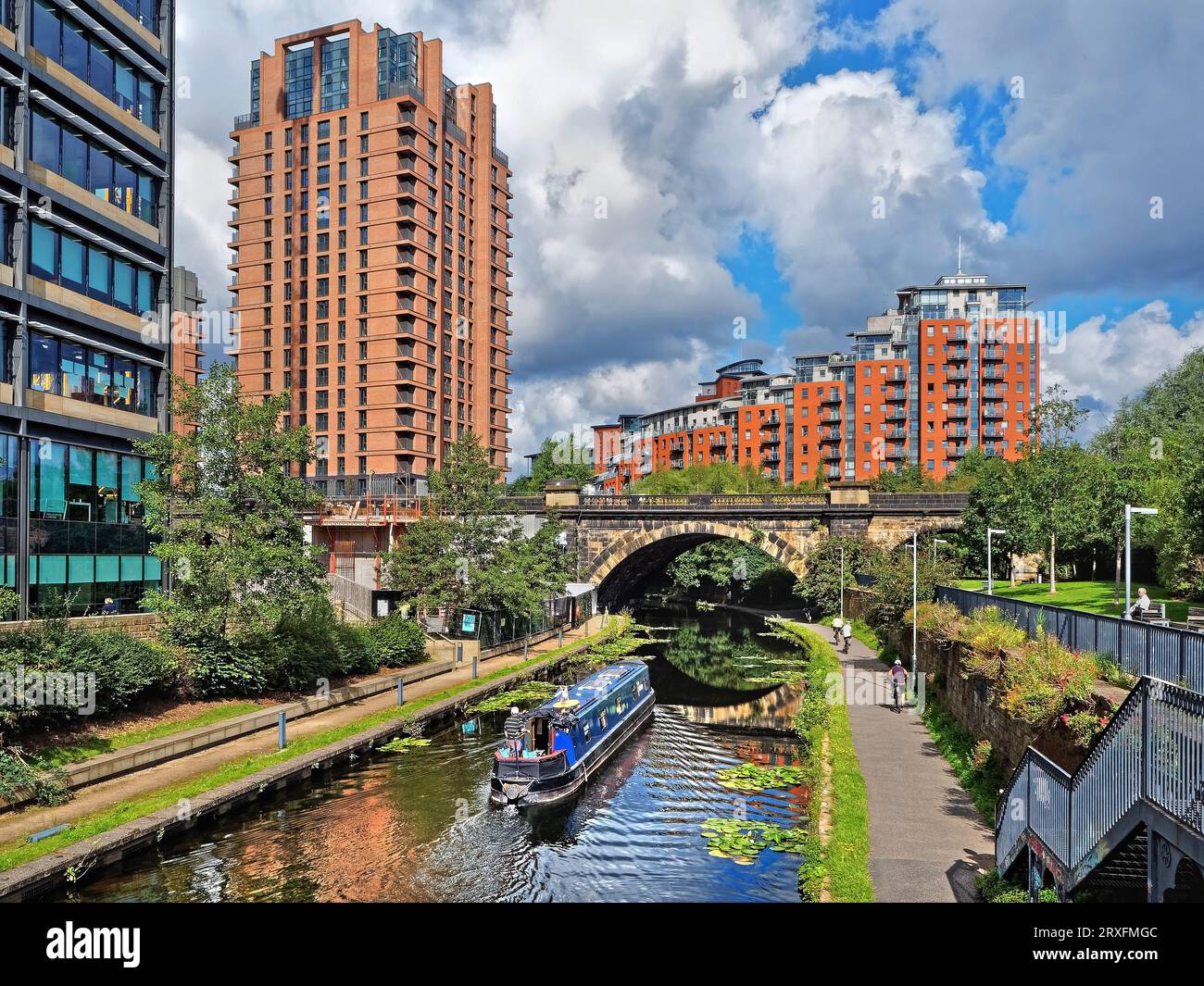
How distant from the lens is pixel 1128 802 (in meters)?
10.4

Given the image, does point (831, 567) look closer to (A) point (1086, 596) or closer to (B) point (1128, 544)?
(A) point (1086, 596)

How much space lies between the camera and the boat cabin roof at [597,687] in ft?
85.0

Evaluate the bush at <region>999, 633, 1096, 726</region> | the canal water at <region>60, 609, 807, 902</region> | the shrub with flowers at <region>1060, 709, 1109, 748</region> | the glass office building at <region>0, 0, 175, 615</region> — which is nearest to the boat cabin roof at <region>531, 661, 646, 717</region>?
the canal water at <region>60, 609, 807, 902</region>

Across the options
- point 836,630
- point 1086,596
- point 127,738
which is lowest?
point 836,630

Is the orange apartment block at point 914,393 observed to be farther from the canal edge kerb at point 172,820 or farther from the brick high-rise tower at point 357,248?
the canal edge kerb at point 172,820

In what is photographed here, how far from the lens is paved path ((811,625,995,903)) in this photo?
14523 mm

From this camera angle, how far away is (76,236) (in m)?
33.7

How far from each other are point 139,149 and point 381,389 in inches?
1383

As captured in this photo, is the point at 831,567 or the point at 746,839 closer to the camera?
the point at 746,839

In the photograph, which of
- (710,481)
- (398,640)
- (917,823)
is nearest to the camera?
(917,823)

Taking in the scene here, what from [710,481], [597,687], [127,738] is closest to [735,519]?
[597,687]

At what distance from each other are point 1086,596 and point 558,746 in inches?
1104

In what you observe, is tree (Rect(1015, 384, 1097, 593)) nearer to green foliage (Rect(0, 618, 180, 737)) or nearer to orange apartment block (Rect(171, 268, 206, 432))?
green foliage (Rect(0, 618, 180, 737))
